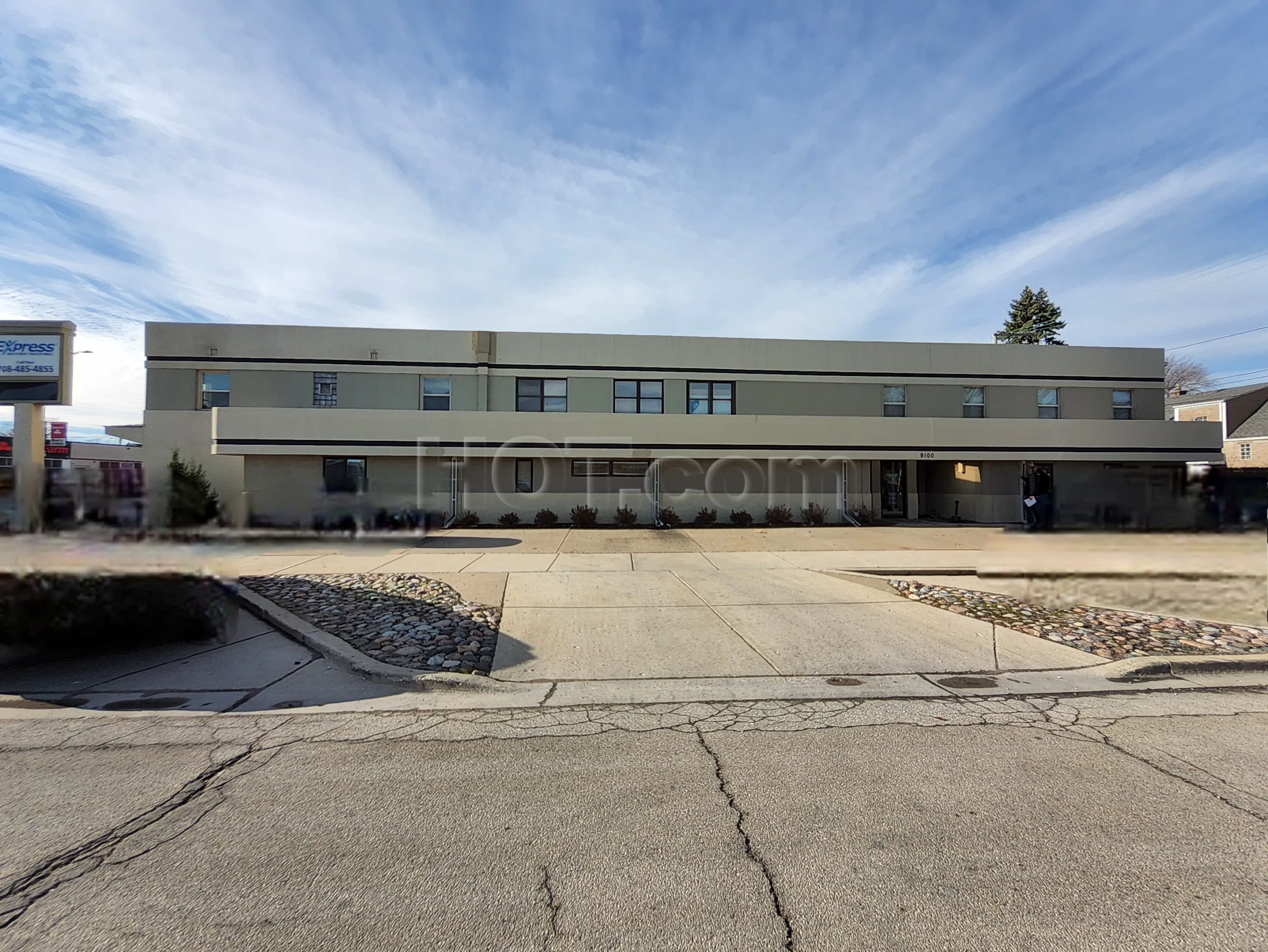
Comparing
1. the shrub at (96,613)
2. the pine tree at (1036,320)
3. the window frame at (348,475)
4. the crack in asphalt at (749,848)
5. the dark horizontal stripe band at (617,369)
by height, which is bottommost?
the crack in asphalt at (749,848)

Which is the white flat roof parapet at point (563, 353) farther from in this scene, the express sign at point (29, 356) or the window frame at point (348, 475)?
the express sign at point (29, 356)

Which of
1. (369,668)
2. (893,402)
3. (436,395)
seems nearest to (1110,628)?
(369,668)

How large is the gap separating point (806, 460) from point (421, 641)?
18385 mm

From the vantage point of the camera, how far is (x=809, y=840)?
10.2 ft

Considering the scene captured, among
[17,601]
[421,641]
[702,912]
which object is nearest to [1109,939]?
[702,912]

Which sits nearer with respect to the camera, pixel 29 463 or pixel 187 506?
pixel 29 463

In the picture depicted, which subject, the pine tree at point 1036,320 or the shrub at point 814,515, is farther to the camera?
the pine tree at point 1036,320

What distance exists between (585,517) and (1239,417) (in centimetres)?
4821

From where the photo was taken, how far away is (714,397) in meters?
23.3

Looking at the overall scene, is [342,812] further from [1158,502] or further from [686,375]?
[686,375]

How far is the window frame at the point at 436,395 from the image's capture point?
22.4 meters

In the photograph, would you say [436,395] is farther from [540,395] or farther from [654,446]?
[654,446]

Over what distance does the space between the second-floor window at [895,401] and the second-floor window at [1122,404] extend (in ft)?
29.6

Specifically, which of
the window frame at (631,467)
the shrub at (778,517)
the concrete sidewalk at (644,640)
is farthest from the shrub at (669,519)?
the concrete sidewalk at (644,640)
